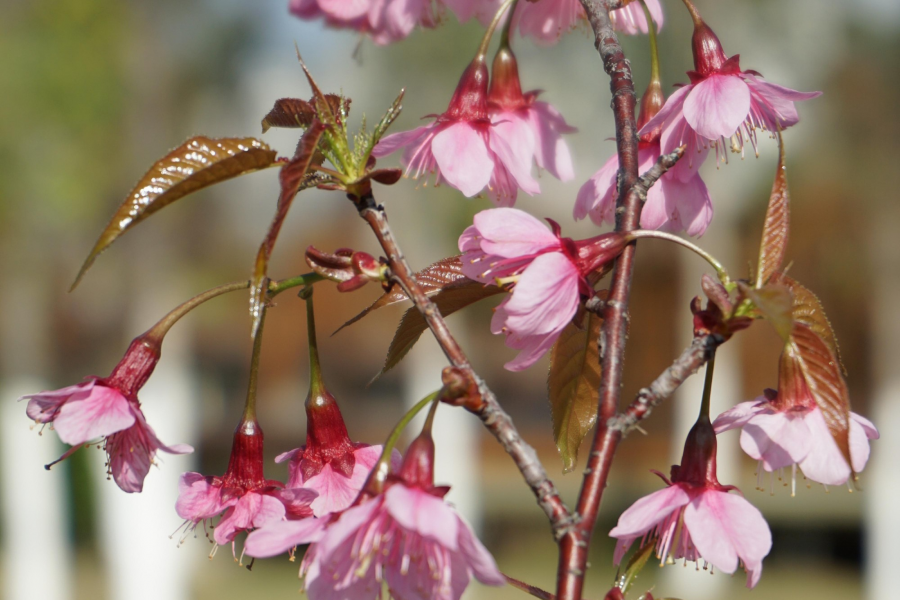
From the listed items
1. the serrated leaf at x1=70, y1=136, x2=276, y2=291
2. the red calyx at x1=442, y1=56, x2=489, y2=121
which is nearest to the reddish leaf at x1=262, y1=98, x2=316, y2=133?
the serrated leaf at x1=70, y1=136, x2=276, y2=291

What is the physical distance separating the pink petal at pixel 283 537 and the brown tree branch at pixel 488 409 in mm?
113

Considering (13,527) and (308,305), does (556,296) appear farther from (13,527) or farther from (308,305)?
(13,527)

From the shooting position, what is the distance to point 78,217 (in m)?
7.32

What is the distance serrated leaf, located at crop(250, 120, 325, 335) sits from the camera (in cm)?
45

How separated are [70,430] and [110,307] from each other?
9.15 meters

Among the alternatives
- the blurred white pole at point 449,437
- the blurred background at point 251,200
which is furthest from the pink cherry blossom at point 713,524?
the blurred white pole at point 449,437

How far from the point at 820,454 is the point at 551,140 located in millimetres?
408

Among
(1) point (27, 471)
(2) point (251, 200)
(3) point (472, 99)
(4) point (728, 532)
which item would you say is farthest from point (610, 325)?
(1) point (27, 471)

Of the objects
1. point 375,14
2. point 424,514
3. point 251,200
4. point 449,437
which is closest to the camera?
point 424,514

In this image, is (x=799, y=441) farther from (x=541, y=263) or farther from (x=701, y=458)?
(x=541, y=263)

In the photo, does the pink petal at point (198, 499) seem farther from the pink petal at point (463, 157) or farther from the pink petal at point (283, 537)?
the pink petal at point (463, 157)

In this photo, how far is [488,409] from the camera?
0.52 metres

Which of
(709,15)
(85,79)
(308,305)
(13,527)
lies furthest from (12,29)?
(308,305)

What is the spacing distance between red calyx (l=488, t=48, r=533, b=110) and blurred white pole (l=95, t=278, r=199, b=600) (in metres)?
6.82
